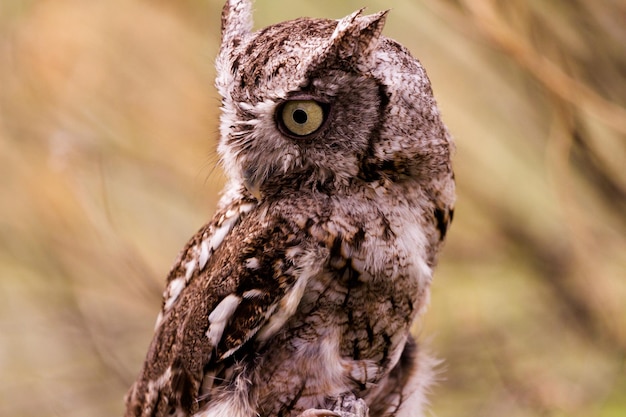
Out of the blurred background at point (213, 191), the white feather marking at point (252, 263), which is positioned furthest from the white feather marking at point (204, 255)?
the blurred background at point (213, 191)

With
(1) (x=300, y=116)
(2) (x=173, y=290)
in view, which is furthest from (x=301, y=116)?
(2) (x=173, y=290)

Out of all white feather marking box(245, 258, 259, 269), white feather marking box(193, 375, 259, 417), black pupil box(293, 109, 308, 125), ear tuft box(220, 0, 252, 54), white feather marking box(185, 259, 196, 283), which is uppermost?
ear tuft box(220, 0, 252, 54)

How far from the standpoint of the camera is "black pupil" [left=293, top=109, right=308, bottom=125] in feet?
5.41

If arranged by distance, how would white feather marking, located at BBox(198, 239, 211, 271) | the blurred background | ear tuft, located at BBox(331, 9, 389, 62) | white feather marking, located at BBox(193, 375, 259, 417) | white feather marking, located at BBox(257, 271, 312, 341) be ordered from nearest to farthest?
1. ear tuft, located at BBox(331, 9, 389, 62)
2. white feather marking, located at BBox(257, 271, 312, 341)
3. white feather marking, located at BBox(193, 375, 259, 417)
4. white feather marking, located at BBox(198, 239, 211, 271)
5. the blurred background

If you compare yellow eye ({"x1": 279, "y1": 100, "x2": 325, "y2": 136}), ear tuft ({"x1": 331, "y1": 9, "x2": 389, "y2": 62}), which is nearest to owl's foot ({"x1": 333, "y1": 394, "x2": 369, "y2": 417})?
yellow eye ({"x1": 279, "y1": 100, "x2": 325, "y2": 136})

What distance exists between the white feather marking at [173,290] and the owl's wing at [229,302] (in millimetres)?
30

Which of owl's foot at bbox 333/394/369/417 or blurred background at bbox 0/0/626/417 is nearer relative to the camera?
owl's foot at bbox 333/394/369/417

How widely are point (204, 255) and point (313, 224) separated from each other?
40 centimetres

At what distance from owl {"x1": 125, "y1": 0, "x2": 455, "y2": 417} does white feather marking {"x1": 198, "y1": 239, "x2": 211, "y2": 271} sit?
1 centimetres

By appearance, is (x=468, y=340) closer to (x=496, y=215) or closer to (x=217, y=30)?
(x=496, y=215)

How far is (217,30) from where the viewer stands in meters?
3.68

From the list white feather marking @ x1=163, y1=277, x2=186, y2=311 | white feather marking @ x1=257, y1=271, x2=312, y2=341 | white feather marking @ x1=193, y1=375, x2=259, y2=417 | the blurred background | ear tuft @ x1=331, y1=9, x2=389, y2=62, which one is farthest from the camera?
the blurred background

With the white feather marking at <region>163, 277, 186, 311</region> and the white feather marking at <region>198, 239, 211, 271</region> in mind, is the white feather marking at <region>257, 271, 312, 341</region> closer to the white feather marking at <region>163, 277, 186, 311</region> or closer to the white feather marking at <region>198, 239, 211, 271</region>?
the white feather marking at <region>198, 239, 211, 271</region>

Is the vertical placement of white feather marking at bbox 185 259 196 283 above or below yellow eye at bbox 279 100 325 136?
below
